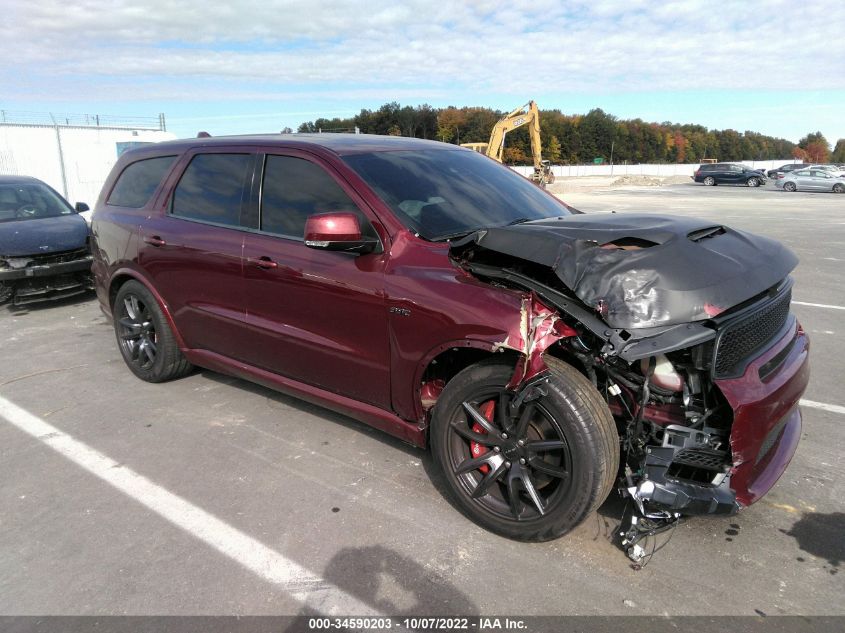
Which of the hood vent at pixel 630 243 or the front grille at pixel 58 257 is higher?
the hood vent at pixel 630 243

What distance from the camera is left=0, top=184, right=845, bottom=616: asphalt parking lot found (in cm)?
258

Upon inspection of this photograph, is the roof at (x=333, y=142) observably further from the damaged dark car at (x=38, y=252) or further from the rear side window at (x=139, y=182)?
the damaged dark car at (x=38, y=252)

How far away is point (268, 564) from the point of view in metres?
2.81

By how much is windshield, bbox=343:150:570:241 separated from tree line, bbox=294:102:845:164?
53.2 meters

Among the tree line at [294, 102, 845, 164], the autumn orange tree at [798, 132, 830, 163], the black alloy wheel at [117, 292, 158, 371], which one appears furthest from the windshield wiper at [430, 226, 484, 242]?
the autumn orange tree at [798, 132, 830, 163]

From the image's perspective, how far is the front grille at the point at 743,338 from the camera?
2566 mm

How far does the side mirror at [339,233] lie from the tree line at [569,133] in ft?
177

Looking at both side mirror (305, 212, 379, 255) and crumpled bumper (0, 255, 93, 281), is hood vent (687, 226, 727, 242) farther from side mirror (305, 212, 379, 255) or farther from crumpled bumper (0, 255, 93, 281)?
crumpled bumper (0, 255, 93, 281)

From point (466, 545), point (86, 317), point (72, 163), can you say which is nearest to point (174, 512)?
point (466, 545)

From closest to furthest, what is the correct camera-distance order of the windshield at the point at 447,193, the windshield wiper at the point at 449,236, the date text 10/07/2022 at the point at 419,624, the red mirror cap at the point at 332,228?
the date text 10/07/2022 at the point at 419,624, the red mirror cap at the point at 332,228, the windshield wiper at the point at 449,236, the windshield at the point at 447,193

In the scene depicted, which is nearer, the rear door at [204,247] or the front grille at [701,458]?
the front grille at [701,458]

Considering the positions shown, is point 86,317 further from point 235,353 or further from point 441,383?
point 441,383

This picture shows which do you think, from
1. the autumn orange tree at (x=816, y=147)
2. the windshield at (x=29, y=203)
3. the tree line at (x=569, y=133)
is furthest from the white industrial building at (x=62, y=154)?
the autumn orange tree at (x=816, y=147)

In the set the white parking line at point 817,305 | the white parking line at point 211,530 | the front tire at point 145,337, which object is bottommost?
the white parking line at point 211,530
